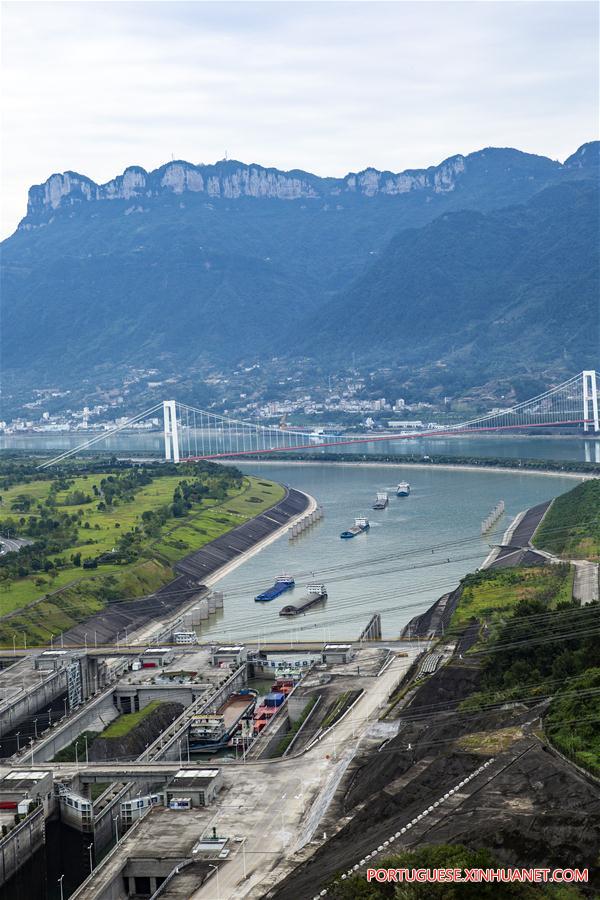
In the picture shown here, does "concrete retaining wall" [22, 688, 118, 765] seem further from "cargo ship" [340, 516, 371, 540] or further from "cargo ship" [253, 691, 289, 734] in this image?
"cargo ship" [340, 516, 371, 540]

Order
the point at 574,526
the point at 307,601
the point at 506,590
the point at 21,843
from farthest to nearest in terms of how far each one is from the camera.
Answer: the point at 574,526 < the point at 307,601 < the point at 506,590 < the point at 21,843

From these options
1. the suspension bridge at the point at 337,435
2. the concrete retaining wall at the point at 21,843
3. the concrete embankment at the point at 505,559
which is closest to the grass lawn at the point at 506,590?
the concrete embankment at the point at 505,559

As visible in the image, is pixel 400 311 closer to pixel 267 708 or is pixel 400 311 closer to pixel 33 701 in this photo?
pixel 33 701

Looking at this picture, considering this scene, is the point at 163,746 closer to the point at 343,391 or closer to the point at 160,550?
the point at 160,550

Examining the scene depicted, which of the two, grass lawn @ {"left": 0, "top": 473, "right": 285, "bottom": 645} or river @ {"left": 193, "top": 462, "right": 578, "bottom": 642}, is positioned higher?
grass lawn @ {"left": 0, "top": 473, "right": 285, "bottom": 645}

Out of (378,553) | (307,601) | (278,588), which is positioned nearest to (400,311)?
(378,553)

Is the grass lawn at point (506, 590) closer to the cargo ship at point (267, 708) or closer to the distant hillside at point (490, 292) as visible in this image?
the cargo ship at point (267, 708)

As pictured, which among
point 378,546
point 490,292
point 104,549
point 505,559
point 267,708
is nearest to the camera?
point 267,708

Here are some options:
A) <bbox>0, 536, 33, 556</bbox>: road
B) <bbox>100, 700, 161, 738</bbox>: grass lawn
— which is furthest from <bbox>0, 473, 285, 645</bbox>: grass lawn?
<bbox>100, 700, 161, 738</bbox>: grass lawn

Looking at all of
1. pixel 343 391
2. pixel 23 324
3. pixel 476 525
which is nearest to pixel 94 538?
pixel 476 525
